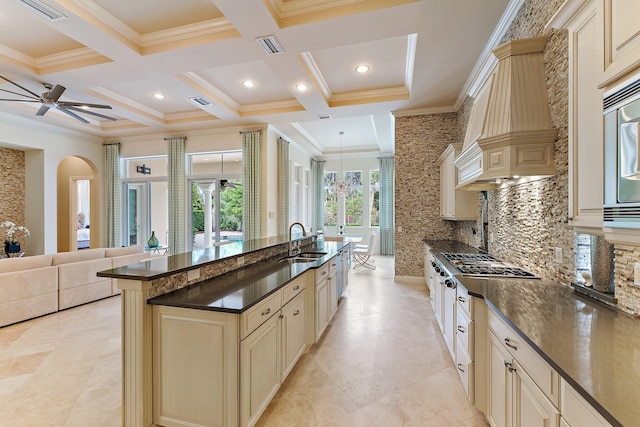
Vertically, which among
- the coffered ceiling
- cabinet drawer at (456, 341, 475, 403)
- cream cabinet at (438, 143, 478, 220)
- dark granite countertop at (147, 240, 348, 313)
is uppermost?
the coffered ceiling

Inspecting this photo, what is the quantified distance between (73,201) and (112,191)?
1.70 meters

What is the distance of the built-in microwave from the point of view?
1081 millimetres

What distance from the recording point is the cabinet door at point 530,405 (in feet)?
3.76

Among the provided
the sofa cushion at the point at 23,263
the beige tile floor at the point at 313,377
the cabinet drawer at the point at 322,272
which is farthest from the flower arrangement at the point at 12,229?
the cabinet drawer at the point at 322,272

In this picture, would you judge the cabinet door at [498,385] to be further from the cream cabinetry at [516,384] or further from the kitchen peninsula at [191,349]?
the kitchen peninsula at [191,349]

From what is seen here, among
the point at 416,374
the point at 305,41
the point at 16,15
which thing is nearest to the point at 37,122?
the point at 16,15

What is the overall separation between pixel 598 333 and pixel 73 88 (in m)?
6.52

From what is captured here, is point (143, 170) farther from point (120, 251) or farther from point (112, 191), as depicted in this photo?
point (120, 251)

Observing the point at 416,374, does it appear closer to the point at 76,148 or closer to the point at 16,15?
the point at 16,15

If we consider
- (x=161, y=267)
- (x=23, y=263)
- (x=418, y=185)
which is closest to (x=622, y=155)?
(x=161, y=267)

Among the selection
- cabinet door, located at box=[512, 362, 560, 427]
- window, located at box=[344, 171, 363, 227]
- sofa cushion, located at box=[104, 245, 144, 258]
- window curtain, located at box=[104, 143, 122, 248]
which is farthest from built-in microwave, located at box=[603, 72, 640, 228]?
window, located at box=[344, 171, 363, 227]

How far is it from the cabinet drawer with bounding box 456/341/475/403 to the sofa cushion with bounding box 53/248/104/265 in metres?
5.21

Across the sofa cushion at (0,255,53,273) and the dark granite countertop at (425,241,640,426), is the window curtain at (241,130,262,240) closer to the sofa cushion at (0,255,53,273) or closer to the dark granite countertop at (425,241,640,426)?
the sofa cushion at (0,255,53,273)

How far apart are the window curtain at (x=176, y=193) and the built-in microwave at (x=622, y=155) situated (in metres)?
7.06
